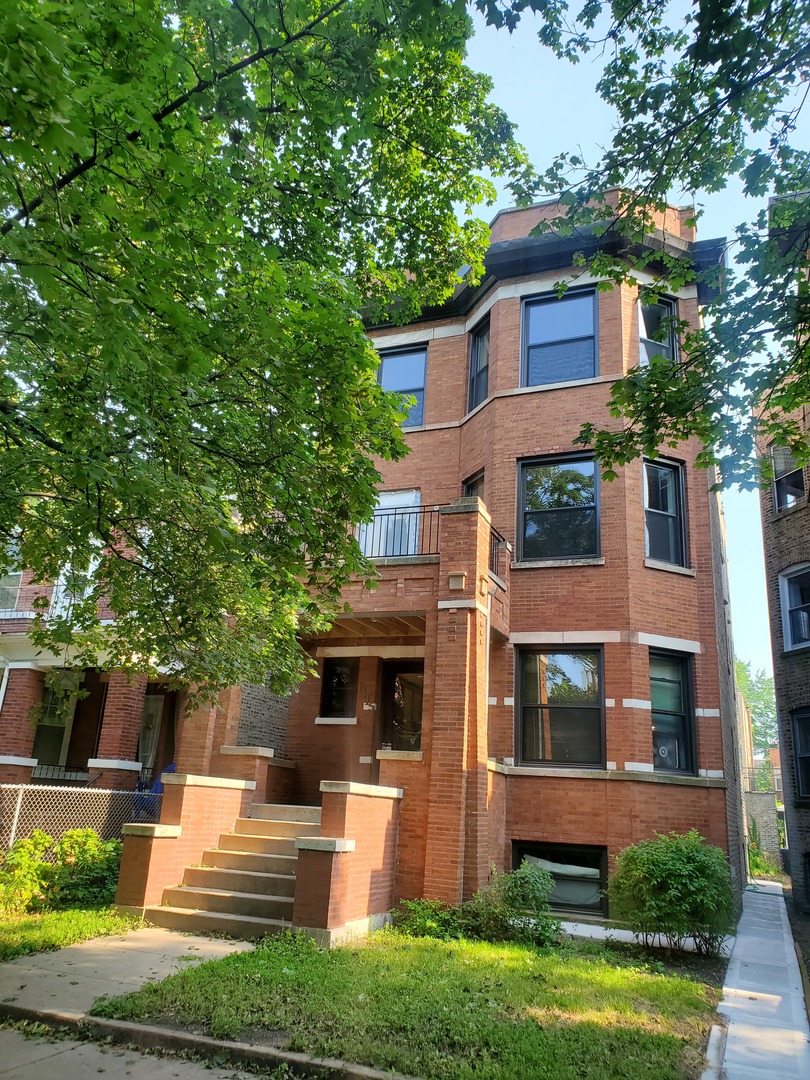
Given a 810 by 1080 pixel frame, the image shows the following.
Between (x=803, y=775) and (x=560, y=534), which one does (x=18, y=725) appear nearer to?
(x=560, y=534)

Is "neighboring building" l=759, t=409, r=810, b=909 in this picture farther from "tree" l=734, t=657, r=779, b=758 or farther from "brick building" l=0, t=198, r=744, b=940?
"tree" l=734, t=657, r=779, b=758

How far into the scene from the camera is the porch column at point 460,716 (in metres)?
9.62

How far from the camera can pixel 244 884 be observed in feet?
30.5

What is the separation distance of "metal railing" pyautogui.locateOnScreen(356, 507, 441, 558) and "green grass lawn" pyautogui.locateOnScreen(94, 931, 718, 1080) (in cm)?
702

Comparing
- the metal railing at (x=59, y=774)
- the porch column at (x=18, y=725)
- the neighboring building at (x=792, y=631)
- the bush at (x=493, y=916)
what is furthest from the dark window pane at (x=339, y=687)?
the neighboring building at (x=792, y=631)

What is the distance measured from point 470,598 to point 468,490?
179 inches

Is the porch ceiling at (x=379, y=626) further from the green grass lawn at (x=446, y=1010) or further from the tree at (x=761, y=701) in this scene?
the tree at (x=761, y=701)

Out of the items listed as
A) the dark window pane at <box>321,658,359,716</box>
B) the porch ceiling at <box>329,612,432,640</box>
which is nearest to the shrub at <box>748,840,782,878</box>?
the dark window pane at <box>321,658,359,716</box>

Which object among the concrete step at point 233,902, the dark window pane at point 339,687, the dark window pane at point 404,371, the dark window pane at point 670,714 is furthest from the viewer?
the dark window pane at point 404,371

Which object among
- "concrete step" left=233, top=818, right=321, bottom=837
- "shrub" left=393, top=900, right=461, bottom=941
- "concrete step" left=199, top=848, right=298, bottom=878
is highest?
"concrete step" left=233, top=818, right=321, bottom=837

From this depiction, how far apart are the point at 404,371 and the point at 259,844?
997 centimetres

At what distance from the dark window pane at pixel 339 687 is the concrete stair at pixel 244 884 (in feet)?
10.1

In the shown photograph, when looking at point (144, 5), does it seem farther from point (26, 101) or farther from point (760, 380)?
point (760, 380)

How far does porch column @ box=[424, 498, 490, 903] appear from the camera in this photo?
9625 mm
